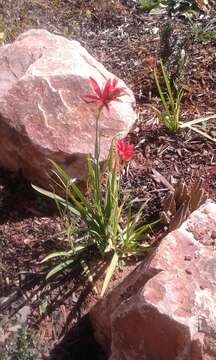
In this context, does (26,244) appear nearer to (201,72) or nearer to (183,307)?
(183,307)

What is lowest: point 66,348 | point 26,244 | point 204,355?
point 66,348

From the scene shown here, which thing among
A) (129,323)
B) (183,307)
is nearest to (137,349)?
(129,323)

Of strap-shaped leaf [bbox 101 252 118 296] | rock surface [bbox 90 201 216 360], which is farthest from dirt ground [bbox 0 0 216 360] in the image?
rock surface [bbox 90 201 216 360]

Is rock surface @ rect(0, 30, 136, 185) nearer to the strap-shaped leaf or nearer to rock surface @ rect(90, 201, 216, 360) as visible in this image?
the strap-shaped leaf

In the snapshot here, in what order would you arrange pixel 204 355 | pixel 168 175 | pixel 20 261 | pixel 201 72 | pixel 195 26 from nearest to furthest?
pixel 204 355, pixel 20 261, pixel 168 175, pixel 201 72, pixel 195 26

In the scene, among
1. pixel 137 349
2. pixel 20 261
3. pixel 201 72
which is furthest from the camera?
pixel 201 72

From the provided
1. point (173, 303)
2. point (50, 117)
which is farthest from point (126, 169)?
point (173, 303)

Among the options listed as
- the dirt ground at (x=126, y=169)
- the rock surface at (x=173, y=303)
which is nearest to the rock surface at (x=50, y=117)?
the dirt ground at (x=126, y=169)
